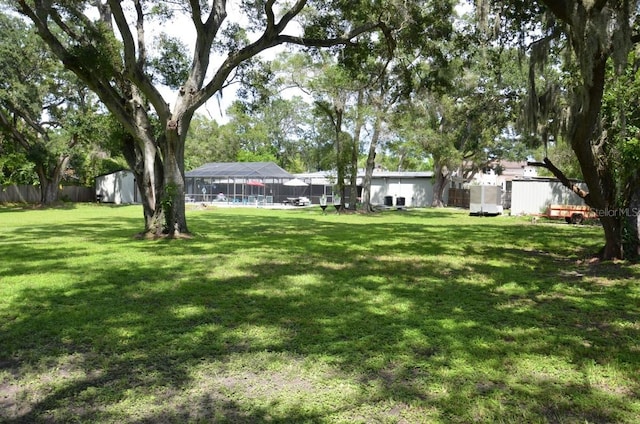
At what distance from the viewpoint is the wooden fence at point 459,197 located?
4006 cm

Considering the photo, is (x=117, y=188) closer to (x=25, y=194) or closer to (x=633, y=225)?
(x=25, y=194)

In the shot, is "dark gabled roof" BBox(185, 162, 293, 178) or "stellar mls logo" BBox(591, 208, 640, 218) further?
"dark gabled roof" BBox(185, 162, 293, 178)

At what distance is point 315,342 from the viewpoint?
13.5 ft

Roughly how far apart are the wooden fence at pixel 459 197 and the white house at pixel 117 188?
27.4 m

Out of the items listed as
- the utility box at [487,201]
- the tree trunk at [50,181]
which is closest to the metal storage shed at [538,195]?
the utility box at [487,201]

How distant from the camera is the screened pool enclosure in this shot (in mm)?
36750

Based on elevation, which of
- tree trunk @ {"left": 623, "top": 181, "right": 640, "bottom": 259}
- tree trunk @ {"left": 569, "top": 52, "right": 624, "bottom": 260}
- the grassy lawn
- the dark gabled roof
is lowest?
the grassy lawn

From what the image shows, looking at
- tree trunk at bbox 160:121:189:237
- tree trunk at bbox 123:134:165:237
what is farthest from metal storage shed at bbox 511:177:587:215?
tree trunk at bbox 123:134:165:237

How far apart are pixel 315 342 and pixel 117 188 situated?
135 feet

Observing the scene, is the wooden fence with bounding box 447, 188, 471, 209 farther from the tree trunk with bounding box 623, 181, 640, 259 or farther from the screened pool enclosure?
the tree trunk with bounding box 623, 181, 640, 259

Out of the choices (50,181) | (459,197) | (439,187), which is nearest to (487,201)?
(439,187)

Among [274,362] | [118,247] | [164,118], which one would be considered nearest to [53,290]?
[274,362]

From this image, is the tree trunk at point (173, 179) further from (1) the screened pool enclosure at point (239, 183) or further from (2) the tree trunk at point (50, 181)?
(1) the screened pool enclosure at point (239, 183)

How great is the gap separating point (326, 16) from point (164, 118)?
498 centimetres
